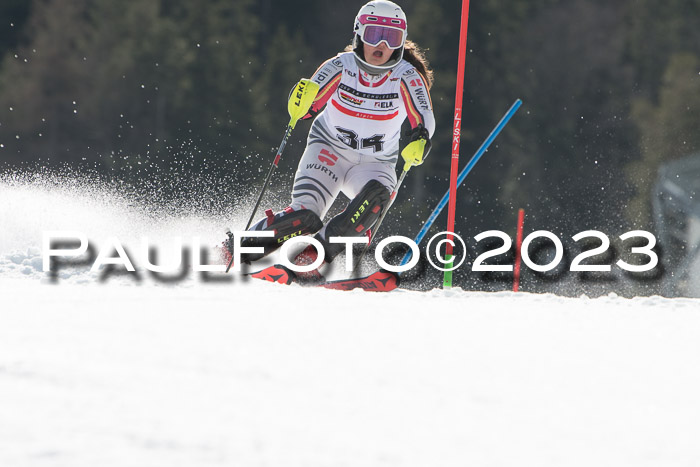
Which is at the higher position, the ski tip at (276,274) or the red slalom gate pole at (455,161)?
the red slalom gate pole at (455,161)

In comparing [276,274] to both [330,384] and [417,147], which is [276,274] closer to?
[417,147]

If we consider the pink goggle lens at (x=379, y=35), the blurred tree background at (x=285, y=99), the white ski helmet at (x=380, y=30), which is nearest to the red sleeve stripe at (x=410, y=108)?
the white ski helmet at (x=380, y=30)

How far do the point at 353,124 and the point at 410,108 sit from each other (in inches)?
15.7

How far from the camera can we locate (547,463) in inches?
71.2

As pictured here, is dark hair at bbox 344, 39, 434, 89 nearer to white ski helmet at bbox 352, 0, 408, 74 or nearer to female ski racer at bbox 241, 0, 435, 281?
female ski racer at bbox 241, 0, 435, 281

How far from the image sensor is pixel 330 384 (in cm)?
226

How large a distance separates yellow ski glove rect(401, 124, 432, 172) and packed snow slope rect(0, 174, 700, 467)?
7.30ft

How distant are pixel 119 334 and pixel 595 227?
26.5 m

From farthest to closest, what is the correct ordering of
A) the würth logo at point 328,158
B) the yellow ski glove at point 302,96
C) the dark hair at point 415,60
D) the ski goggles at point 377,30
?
1. the dark hair at point 415,60
2. the würth logo at point 328,158
3. the yellow ski glove at point 302,96
4. the ski goggles at point 377,30

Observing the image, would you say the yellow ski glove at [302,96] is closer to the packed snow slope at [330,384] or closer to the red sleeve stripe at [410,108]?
the red sleeve stripe at [410,108]

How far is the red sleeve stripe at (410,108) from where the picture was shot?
568 cm

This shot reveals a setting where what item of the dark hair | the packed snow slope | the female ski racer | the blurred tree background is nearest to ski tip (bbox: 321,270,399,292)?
the female ski racer

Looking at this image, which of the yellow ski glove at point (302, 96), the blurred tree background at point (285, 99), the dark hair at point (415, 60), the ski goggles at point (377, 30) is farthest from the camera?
the blurred tree background at point (285, 99)

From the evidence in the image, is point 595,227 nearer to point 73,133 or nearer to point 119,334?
point 73,133
